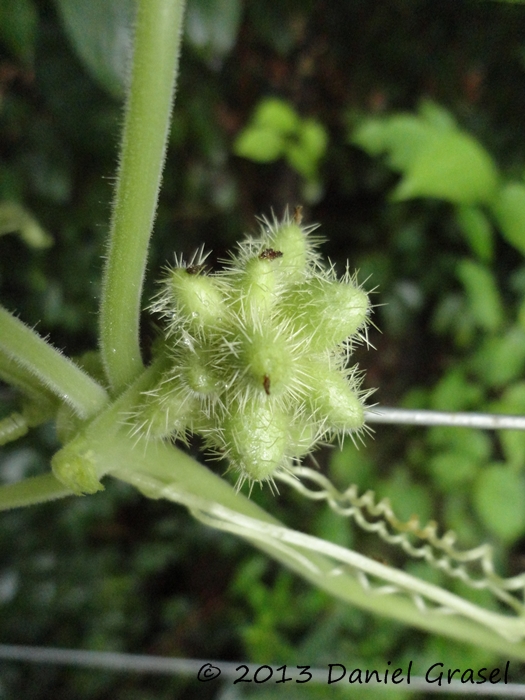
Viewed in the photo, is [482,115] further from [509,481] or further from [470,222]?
[509,481]

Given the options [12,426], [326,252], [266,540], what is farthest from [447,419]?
[326,252]

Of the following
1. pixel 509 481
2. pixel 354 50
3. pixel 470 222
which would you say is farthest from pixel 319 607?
pixel 354 50

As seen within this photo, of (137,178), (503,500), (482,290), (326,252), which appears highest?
(326,252)

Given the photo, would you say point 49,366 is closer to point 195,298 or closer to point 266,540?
point 195,298

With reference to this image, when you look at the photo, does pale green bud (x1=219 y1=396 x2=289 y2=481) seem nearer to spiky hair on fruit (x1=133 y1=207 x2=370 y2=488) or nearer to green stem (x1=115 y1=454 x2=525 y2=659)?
spiky hair on fruit (x1=133 y1=207 x2=370 y2=488)

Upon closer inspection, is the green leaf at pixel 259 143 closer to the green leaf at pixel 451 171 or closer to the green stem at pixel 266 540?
the green leaf at pixel 451 171

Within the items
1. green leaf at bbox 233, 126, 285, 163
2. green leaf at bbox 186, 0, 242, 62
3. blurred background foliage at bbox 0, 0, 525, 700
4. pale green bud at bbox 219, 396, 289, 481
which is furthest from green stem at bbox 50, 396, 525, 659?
green leaf at bbox 233, 126, 285, 163
